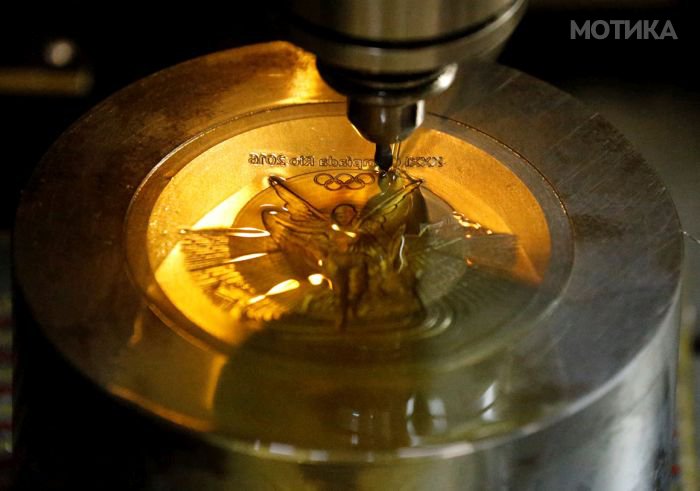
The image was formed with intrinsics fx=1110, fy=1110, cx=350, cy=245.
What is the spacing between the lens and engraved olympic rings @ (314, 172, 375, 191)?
830mm

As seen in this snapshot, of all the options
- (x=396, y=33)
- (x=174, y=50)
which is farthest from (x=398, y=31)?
(x=174, y=50)

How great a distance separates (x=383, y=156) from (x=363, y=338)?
0.13 m

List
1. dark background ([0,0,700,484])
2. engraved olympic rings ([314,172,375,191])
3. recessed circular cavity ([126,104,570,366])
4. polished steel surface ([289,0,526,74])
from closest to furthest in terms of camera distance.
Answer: polished steel surface ([289,0,526,74]), recessed circular cavity ([126,104,570,366]), engraved olympic rings ([314,172,375,191]), dark background ([0,0,700,484])

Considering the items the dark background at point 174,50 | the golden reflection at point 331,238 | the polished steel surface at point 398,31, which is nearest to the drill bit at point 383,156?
the golden reflection at point 331,238

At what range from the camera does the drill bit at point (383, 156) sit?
0.75 m

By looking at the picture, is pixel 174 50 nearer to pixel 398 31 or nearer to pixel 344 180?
pixel 344 180

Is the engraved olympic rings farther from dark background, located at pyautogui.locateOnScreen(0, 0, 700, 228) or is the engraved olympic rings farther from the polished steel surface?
dark background, located at pyautogui.locateOnScreen(0, 0, 700, 228)

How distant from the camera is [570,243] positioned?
0.75 meters

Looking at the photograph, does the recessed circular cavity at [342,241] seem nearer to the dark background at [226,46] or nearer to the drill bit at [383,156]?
the drill bit at [383,156]

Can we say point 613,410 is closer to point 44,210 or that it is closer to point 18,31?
point 44,210

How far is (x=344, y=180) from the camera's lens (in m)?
0.84

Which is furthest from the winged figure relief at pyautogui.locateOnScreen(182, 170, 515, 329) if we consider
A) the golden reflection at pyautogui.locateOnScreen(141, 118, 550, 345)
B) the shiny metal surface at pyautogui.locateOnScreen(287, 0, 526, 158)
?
the shiny metal surface at pyautogui.locateOnScreen(287, 0, 526, 158)

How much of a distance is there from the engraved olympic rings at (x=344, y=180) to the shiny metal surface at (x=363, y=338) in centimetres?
1

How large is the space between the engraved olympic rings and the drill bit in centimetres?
6
